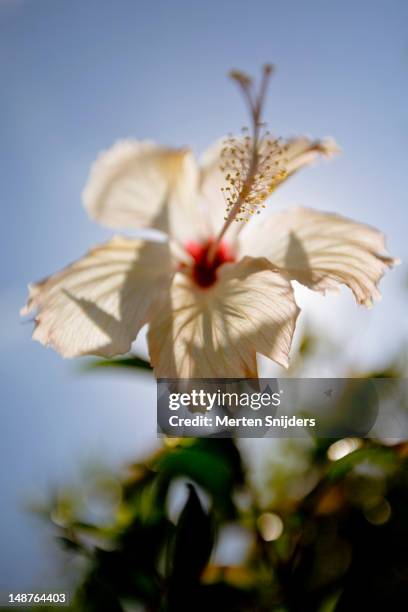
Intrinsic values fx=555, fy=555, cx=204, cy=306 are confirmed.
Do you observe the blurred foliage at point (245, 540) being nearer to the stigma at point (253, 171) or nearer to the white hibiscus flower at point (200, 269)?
the white hibiscus flower at point (200, 269)

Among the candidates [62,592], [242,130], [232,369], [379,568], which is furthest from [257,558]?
[242,130]

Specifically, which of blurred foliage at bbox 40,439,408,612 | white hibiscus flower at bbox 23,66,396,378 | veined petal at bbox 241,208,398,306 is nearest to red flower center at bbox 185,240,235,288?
white hibiscus flower at bbox 23,66,396,378

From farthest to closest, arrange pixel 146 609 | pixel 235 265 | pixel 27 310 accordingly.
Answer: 1. pixel 146 609
2. pixel 235 265
3. pixel 27 310

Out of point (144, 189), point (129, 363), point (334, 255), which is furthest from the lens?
point (129, 363)

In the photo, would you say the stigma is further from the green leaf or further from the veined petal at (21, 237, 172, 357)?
the green leaf

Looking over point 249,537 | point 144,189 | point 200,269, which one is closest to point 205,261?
point 200,269

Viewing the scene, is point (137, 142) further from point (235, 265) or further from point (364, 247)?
point (364, 247)

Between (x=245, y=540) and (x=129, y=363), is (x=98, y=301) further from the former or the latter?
(x=245, y=540)
